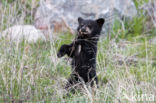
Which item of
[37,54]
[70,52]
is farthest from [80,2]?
[37,54]

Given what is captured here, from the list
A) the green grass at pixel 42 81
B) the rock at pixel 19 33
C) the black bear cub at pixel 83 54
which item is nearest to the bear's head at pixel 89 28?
the black bear cub at pixel 83 54

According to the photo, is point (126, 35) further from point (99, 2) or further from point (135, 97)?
point (135, 97)

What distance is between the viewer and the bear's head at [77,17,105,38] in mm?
5061

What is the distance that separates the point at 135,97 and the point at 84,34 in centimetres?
184

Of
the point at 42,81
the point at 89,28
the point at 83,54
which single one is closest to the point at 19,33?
the point at 42,81

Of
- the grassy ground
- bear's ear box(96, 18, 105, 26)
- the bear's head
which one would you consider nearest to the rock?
the grassy ground

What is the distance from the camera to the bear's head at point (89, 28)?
5.06m

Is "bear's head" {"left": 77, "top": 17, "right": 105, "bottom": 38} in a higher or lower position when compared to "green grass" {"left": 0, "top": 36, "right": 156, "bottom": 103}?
higher

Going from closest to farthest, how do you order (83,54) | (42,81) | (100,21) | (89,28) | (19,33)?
(42,81)
(19,33)
(83,54)
(89,28)
(100,21)

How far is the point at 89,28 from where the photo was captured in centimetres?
521

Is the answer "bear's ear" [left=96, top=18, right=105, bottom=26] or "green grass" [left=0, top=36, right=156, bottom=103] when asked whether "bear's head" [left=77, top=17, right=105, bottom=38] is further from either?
"green grass" [left=0, top=36, right=156, bottom=103]

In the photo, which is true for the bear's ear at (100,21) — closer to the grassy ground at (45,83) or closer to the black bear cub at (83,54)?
the black bear cub at (83,54)

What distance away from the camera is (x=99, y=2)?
804 cm

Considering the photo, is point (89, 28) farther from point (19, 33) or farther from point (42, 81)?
point (42, 81)
